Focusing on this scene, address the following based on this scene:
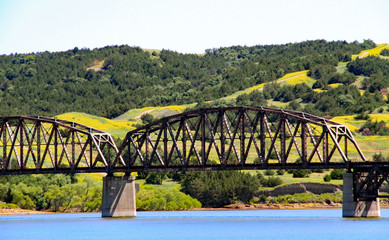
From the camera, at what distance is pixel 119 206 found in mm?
120375

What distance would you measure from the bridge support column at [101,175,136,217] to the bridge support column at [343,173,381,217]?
33.6 meters

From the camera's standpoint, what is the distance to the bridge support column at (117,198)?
394 feet

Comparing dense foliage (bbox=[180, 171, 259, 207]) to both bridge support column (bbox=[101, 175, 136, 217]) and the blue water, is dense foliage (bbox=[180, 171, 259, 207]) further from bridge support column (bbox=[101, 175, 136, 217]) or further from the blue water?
the blue water

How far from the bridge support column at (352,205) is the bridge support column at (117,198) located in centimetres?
3365

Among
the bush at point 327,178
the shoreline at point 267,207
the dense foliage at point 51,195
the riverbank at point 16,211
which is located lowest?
the shoreline at point 267,207

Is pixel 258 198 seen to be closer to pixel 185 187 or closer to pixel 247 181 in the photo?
pixel 247 181

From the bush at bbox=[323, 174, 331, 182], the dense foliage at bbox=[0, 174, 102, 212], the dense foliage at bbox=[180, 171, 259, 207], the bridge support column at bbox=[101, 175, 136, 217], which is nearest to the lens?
the bridge support column at bbox=[101, 175, 136, 217]

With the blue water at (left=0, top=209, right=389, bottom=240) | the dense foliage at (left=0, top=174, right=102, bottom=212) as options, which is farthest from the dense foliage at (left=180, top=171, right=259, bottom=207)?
the blue water at (left=0, top=209, right=389, bottom=240)

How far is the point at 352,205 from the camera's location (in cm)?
10462

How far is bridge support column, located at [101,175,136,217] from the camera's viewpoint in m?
120

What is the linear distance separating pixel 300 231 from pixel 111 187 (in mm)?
38725

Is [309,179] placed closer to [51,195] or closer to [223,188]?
[223,188]

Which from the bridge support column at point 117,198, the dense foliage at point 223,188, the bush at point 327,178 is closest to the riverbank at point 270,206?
the dense foliage at point 223,188

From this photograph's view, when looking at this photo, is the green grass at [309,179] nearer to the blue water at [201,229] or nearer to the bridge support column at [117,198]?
the blue water at [201,229]
